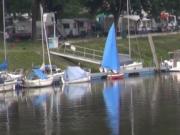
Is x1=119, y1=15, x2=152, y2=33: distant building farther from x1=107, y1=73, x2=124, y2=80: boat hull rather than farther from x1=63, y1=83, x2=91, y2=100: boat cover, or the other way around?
x1=63, y1=83, x2=91, y2=100: boat cover

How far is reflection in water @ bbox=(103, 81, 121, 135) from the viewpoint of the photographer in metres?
59.1

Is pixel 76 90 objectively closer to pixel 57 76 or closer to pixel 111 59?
pixel 57 76

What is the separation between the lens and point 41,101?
3189 inches

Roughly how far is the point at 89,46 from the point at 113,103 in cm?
5033

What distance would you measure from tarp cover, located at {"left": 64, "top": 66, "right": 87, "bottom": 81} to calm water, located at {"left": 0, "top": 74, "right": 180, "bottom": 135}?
1.90m

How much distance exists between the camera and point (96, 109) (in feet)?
233

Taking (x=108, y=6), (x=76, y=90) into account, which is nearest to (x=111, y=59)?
(x=76, y=90)

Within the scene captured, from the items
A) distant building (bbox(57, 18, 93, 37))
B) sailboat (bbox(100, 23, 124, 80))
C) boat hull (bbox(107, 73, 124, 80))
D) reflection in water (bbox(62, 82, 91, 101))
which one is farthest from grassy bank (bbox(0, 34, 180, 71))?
distant building (bbox(57, 18, 93, 37))

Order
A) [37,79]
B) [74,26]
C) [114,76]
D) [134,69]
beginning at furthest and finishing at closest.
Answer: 1. [74,26]
2. [134,69]
3. [114,76]
4. [37,79]

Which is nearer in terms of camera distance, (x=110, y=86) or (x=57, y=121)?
(x=57, y=121)

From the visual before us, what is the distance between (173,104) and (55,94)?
751 inches

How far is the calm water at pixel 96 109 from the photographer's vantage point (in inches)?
2269

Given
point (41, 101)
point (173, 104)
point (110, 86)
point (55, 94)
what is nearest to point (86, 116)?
point (173, 104)

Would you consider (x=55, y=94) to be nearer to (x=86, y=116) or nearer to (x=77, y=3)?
(x=86, y=116)
